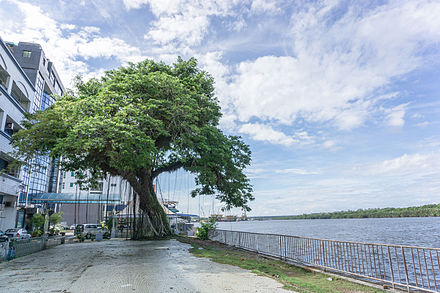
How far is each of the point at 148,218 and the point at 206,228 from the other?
4.09 meters

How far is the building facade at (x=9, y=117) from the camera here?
74.7 feet

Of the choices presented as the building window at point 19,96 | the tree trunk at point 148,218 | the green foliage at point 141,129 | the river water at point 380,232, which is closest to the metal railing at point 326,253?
the green foliage at point 141,129

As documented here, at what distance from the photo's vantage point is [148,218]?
1989 cm

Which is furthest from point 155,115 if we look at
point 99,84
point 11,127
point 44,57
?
point 44,57

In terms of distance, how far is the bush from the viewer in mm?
19672

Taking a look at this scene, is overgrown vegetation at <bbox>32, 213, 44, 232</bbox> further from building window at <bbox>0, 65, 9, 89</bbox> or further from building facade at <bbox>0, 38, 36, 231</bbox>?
building window at <bbox>0, 65, 9, 89</bbox>

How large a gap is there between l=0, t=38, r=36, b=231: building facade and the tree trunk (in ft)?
32.9

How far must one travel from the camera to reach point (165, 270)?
796 centimetres

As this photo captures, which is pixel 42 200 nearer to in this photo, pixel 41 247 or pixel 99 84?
pixel 41 247

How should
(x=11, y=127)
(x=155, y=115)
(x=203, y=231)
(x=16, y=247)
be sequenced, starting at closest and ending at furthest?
(x=16, y=247), (x=155, y=115), (x=203, y=231), (x=11, y=127)

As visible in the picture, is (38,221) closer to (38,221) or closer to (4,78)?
(38,221)

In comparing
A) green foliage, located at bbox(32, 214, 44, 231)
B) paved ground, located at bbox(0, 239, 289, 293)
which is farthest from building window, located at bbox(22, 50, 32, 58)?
paved ground, located at bbox(0, 239, 289, 293)

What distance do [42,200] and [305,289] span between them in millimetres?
28115

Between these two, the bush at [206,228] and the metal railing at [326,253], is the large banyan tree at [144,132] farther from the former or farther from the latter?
the metal railing at [326,253]
